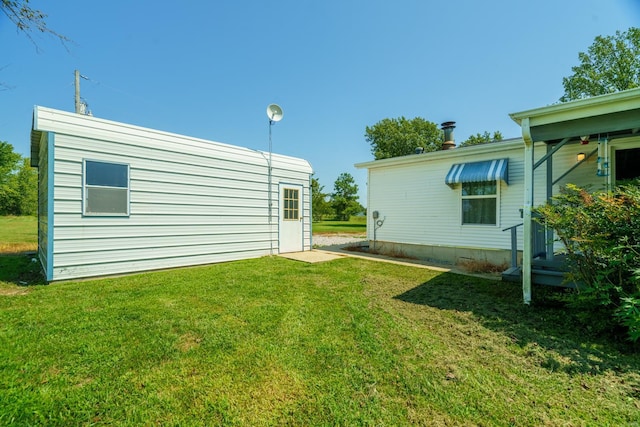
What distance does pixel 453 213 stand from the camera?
7871 mm

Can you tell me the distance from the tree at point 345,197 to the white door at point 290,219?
29.5 metres

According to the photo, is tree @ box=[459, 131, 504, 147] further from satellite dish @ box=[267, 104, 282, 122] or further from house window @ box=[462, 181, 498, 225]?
satellite dish @ box=[267, 104, 282, 122]

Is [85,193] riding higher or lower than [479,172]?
lower

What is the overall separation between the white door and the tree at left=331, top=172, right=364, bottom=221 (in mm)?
29519

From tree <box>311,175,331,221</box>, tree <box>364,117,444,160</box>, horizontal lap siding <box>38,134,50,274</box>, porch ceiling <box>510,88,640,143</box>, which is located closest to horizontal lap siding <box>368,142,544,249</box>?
porch ceiling <box>510,88,640,143</box>

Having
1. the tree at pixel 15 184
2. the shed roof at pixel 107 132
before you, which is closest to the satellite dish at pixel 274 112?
the shed roof at pixel 107 132

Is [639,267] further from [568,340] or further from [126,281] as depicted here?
[126,281]

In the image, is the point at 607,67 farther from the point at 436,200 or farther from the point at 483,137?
the point at 436,200

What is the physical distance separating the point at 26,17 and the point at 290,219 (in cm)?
658

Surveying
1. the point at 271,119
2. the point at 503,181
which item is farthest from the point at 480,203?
the point at 271,119

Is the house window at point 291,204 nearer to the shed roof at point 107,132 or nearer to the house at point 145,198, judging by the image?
the house at point 145,198

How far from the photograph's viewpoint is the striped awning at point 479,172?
269 inches

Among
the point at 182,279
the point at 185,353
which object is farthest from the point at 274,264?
the point at 185,353

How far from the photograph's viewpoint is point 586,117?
3.77m
